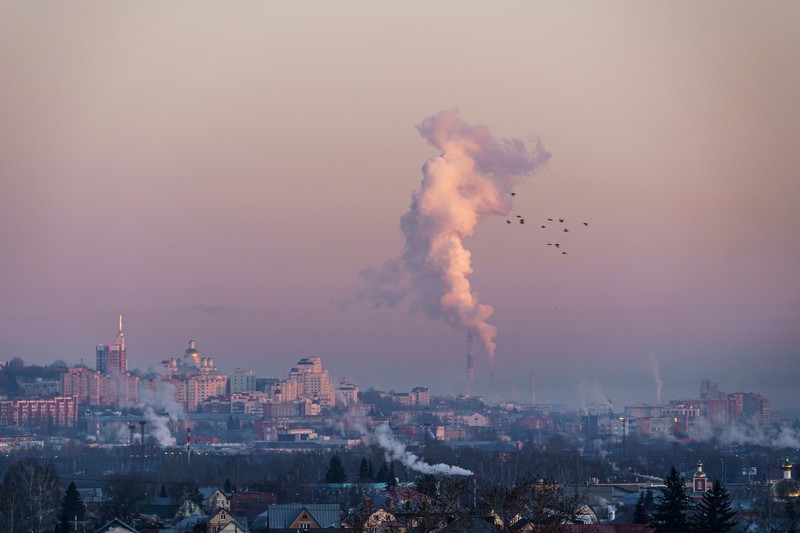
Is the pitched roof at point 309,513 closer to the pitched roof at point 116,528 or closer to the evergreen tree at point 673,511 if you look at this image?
the pitched roof at point 116,528

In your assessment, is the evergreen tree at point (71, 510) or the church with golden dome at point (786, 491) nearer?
the church with golden dome at point (786, 491)

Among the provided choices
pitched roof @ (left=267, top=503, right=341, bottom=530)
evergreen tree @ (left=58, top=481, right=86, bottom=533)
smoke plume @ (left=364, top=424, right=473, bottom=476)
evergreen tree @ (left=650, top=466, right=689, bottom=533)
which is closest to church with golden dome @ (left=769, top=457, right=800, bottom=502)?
evergreen tree @ (left=650, top=466, right=689, bottom=533)

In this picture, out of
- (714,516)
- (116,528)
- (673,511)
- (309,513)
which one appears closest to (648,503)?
(309,513)

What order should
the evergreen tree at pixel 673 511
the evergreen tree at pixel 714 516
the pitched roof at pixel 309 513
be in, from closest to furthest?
the evergreen tree at pixel 714 516, the evergreen tree at pixel 673 511, the pitched roof at pixel 309 513

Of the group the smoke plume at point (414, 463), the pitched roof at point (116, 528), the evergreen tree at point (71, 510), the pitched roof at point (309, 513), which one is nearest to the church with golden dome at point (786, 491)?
the pitched roof at point (309, 513)

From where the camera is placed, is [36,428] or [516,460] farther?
[36,428]

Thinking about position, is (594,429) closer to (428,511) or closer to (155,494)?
(155,494)

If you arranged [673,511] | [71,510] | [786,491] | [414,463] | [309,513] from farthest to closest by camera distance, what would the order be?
1. [414,463]
2. [71,510]
3. [309,513]
4. [786,491]
5. [673,511]

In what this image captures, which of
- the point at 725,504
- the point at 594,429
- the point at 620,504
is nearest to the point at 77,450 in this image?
the point at 594,429

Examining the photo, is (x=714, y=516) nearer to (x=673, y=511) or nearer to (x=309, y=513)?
(x=673, y=511)

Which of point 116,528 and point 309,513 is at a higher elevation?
point 309,513

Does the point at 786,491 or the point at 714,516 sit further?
the point at 786,491
